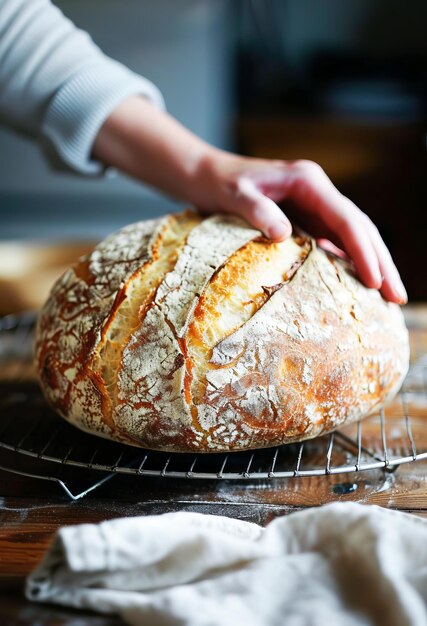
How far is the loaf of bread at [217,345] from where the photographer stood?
998 millimetres

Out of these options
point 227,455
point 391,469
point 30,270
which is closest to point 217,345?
point 227,455

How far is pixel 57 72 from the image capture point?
144cm

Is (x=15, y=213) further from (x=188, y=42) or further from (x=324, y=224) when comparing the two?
(x=324, y=224)

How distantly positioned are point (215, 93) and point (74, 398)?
2322 mm

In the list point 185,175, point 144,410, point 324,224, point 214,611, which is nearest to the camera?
point 214,611

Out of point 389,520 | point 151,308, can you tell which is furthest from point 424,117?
point 389,520

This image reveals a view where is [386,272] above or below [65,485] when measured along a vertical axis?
above

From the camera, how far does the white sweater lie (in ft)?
4.67

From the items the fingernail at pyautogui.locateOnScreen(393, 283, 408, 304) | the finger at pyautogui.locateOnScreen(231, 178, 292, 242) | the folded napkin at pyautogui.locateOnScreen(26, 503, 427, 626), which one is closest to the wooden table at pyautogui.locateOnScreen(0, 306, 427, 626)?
the folded napkin at pyautogui.locateOnScreen(26, 503, 427, 626)

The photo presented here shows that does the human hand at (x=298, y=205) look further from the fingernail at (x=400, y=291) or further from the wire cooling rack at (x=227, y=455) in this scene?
the wire cooling rack at (x=227, y=455)

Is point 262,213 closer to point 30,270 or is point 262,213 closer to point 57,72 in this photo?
point 57,72

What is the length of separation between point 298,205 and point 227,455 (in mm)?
454

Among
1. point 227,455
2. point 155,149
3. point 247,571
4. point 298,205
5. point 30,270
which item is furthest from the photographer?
point 30,270

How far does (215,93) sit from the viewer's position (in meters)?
3.13
